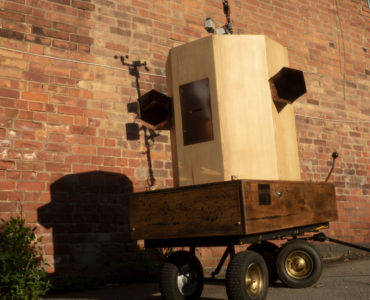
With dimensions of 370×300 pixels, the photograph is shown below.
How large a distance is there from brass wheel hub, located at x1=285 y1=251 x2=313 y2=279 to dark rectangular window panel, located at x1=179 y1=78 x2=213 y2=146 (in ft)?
5.04

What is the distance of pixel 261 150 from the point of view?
392 cm

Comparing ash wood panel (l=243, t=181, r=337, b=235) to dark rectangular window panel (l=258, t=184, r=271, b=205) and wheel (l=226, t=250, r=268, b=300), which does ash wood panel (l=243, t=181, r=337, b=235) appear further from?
wheel (l=226, t=250, r=268, b=300)

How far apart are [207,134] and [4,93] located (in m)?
2.61

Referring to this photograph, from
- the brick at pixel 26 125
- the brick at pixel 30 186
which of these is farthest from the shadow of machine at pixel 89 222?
the brick at pixel 26 125

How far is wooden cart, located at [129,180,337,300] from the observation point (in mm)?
3488

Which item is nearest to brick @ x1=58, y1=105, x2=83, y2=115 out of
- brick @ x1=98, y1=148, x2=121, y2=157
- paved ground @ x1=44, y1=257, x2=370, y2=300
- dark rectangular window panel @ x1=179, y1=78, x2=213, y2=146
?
brick @ x1=98, y1=148, x2=121, y2=157

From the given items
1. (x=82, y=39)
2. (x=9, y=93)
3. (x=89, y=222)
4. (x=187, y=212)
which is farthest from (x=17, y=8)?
(x=187, y=212)

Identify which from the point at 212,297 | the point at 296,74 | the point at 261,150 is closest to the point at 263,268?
the point at 212,297

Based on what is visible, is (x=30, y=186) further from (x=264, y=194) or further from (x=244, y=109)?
(x=264, y=194)

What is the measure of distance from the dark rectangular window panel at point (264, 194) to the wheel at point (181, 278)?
842 mm

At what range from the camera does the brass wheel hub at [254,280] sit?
3.63 m

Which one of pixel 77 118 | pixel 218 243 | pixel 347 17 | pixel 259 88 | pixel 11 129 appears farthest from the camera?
pixel 347 17

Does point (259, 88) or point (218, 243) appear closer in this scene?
point (218, 243)

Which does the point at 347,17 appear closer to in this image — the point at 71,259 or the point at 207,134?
the point at 207,134
